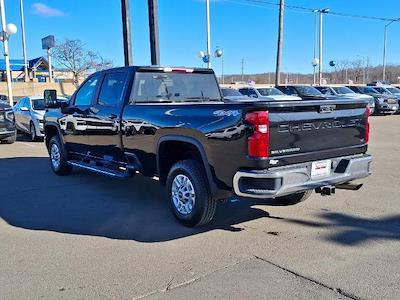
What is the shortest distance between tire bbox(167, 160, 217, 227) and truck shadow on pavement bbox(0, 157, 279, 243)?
0.52 feet

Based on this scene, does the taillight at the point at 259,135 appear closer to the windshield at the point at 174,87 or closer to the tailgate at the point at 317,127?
the tailgate at the point at 317,127

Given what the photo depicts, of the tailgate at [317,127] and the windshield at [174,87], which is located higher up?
the windshield at [174,87]

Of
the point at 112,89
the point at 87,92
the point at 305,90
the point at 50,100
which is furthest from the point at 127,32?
the point at 305,90

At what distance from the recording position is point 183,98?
693 cm

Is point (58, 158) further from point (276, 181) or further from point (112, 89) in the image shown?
point (276, 181)

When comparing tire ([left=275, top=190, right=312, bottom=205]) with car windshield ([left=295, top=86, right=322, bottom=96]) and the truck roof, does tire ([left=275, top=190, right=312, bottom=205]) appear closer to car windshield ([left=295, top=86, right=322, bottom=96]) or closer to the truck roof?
the truck roof

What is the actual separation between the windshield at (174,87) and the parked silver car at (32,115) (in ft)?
26.3

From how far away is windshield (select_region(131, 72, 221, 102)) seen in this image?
662cm

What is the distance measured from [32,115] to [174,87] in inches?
353

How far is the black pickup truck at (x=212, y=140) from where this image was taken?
15.1 feet

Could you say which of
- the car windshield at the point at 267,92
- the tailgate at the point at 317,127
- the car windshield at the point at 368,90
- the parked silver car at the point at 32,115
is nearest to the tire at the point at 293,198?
the tailgate at the point at 317,127

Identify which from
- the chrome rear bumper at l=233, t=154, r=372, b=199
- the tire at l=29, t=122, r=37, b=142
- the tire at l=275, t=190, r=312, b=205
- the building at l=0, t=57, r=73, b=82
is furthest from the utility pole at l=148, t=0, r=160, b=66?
the building at l=0, t=57, r=73, b=82

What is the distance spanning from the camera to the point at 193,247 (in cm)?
481

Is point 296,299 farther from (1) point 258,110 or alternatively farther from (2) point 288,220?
(2) point 288,220
